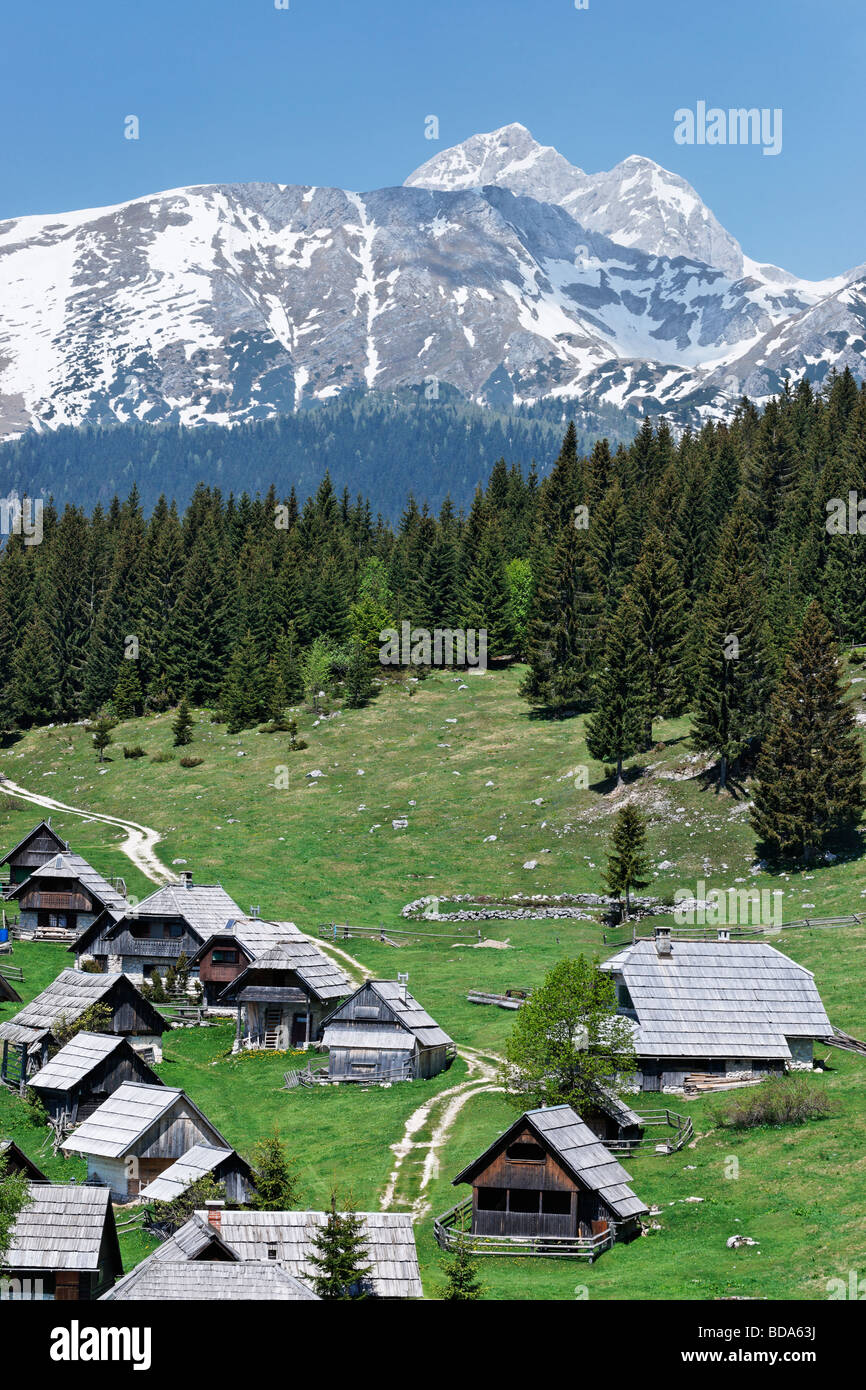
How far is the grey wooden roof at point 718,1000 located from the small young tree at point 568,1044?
379 centimetres

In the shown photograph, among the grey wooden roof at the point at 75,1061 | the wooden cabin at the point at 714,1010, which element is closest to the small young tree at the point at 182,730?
the grey wooden roof at the point at 75,1061

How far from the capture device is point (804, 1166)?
41.1m

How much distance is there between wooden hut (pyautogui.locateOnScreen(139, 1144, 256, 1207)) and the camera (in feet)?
137

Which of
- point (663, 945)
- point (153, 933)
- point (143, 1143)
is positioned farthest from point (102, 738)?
point (143, 1143)

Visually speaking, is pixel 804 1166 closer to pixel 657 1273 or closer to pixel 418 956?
pixel 657 1273

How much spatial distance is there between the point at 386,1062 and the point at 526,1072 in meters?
10.9

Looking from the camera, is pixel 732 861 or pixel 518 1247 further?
pixel 732 861

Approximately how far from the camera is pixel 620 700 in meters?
98.2

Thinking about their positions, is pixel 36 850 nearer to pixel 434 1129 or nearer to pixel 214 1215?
pixel 434 1129

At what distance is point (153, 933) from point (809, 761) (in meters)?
38.6

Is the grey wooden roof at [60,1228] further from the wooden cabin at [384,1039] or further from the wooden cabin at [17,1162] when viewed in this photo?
the wooden cabin at [384,1039]

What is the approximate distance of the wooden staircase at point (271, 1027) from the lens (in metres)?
62.6

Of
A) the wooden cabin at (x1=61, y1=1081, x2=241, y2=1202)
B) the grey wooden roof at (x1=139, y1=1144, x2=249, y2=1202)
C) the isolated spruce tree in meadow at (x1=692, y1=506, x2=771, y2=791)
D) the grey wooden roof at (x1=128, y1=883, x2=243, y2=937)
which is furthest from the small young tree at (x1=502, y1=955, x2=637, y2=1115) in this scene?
the isolated spruce tree in meadow at (x1=692, y1=506, x2=771, y2=791)
